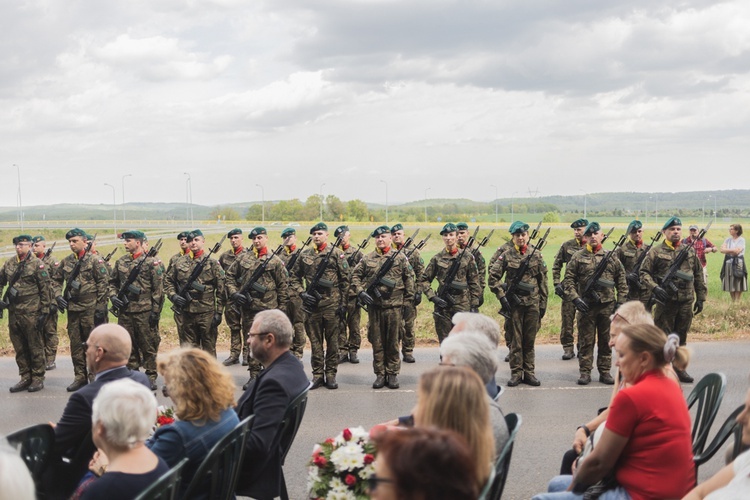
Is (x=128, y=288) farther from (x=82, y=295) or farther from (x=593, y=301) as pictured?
(x=593, y=301)

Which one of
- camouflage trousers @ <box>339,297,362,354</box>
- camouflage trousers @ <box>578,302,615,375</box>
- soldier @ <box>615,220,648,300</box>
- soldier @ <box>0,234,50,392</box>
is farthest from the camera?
soldier @ <box>615,220,648,300</box>

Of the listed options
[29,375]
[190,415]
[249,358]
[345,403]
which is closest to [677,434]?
[190,415]

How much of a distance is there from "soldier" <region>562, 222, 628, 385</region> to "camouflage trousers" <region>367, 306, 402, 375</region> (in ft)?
7.63

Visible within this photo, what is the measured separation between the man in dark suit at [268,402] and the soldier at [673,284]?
23.1 ft

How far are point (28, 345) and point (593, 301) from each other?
771 cm

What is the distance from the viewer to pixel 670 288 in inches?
426

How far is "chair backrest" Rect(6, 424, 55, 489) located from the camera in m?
4.25

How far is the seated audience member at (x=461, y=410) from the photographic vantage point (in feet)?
10.3

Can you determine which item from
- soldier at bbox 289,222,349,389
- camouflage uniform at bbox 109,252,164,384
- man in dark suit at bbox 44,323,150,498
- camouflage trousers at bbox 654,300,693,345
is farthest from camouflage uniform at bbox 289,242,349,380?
man in dark suit at bbox 44,323,150,498

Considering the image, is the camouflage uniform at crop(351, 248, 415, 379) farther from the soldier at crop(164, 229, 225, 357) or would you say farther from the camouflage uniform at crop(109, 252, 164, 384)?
the camouflage uniform at crop(109, 252, 164, 384)

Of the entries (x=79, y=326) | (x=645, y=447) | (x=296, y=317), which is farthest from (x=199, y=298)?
(x=645, y=447)

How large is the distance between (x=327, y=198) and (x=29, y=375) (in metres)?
64.5

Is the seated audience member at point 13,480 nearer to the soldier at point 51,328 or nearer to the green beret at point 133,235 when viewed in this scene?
the green beret at point 133,235

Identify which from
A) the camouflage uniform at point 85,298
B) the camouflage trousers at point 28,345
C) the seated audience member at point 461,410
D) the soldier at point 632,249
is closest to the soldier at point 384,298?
the camouflage uniform at point 85,298
